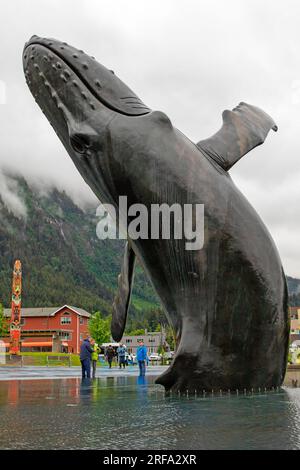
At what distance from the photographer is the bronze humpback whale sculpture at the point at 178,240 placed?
258 inches

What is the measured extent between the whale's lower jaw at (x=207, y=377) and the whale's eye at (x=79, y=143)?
294cm

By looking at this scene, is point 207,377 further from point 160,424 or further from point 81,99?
point 81,99

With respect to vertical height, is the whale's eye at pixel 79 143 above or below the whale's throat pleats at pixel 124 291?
above

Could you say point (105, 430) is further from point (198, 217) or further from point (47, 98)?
point (47, 98)

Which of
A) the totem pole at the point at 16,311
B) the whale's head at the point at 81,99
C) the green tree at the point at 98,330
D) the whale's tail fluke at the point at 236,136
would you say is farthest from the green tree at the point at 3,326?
the whale's tail fluke at the point at 236,136

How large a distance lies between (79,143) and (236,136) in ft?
7.41

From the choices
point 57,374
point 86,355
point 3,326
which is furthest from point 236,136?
point 3,326

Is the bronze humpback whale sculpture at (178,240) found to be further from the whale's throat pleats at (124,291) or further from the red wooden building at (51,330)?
the red wooden building at (51,330)

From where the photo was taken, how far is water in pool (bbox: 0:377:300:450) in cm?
343

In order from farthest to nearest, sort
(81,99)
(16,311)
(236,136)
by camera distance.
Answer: (16,311) → (236,136) → (81,99)

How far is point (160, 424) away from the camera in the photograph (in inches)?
168

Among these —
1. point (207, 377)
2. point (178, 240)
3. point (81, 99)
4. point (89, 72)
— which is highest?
point (89, 72)
